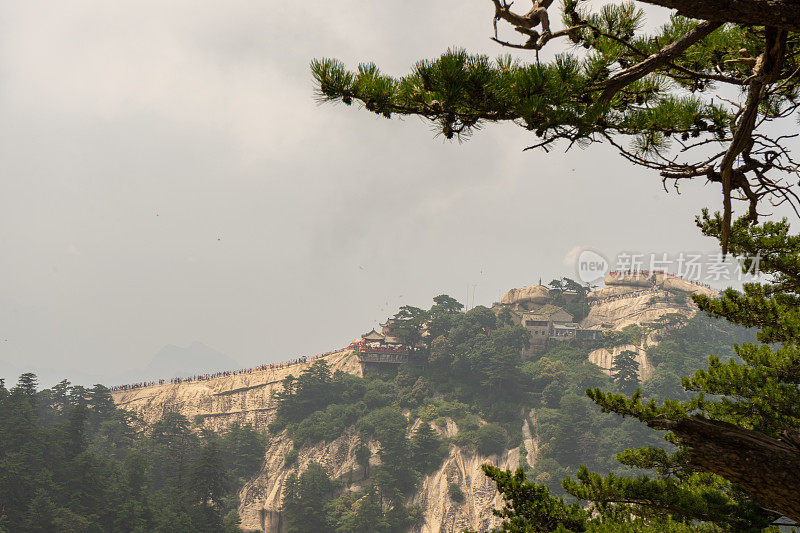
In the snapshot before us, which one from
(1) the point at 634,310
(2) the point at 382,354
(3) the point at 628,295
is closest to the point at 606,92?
(2) the point at 382,354

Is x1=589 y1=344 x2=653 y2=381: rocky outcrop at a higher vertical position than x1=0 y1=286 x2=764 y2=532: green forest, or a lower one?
higher

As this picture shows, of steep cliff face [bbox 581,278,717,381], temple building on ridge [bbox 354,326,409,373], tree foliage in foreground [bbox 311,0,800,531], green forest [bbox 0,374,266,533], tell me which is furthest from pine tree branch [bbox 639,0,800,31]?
steep cliff face [bbox 581,278,717,381]

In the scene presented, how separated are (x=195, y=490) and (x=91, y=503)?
705 cm

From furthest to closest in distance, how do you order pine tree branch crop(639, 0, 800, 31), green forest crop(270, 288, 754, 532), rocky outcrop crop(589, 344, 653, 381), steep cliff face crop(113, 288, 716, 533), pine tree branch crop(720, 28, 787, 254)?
rocky outcrop crop(589, 344, 653, 381) < steep cliff face crop(113, 288, 716, 533) < green forest crop(270, 288, 754, 532) < pine tree branch crop(720, 28, 787, 254) < pine tree branch crop(639, 0, 800, 31)

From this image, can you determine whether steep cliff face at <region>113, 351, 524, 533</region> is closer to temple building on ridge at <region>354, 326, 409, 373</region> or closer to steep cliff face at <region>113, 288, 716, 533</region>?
steep cliff face at <region>113, 288, 716, 533</region>

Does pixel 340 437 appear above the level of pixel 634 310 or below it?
below

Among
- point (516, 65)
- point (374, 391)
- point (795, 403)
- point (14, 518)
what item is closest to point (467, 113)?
point (516, 65)

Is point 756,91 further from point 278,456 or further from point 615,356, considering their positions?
point 615,356

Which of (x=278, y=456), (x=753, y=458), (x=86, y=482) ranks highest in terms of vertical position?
(x=753, y=458)

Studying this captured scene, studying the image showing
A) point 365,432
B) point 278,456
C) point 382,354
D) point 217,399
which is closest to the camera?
point 365,432

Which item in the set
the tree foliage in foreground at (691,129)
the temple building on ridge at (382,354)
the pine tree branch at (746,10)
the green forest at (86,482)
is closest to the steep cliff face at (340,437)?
the temple building on ridge at (382,354)

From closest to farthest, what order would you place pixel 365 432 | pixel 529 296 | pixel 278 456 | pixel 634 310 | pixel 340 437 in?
pixel 365 432 → pixel 340 437 → pixel 278 456 → pixel 634 310 → pixel 529 296

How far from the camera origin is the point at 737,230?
7652 mm

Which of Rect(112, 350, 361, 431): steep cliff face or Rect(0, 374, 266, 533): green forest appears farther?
Rect(112, 350, 361, 431): steep cliff face
